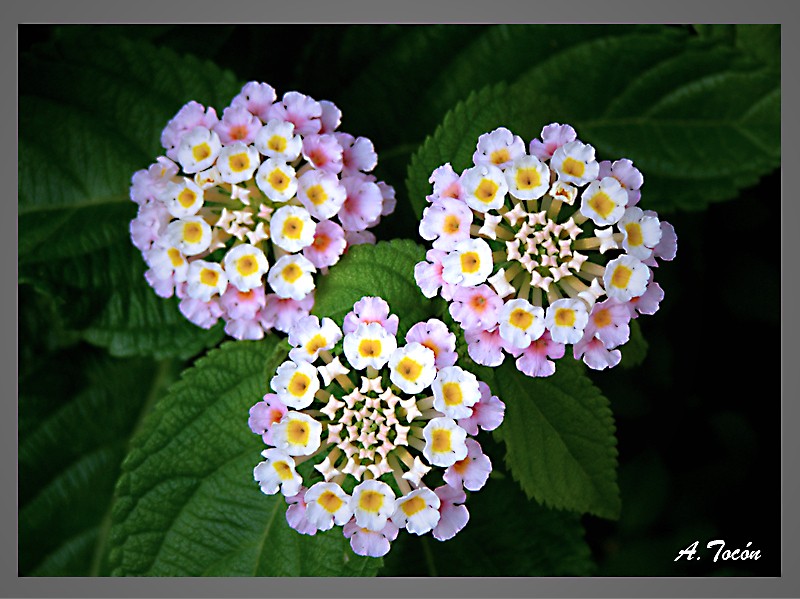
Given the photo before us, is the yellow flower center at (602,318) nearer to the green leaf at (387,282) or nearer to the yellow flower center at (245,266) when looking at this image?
the green leaf at (387,282)

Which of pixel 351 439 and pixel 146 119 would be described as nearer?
pixel 351 439

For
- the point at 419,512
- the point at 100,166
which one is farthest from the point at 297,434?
the point at 100,166

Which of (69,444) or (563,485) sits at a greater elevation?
(69,444)

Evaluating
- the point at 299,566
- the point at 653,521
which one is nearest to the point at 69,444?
the point at 299,566

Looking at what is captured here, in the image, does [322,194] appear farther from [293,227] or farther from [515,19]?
[515,19]

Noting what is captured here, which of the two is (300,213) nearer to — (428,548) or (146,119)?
(146,119)
